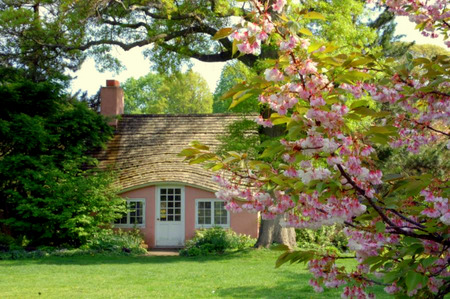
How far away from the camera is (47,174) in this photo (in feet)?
61.1

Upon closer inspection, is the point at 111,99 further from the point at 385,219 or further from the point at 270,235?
the point at 385,219

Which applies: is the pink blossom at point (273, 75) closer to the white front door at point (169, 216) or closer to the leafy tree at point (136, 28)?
the leafy tree at point (136, 28)

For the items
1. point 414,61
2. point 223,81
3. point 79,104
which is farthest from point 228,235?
point 223,81

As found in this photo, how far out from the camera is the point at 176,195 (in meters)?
20.3

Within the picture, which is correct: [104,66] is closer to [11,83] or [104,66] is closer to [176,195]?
[11,83]

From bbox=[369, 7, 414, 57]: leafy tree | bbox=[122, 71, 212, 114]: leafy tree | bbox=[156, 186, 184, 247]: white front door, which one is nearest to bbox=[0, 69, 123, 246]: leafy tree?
bbox=[156, 186, 184, 247]: white front door

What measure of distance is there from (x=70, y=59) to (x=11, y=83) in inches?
204

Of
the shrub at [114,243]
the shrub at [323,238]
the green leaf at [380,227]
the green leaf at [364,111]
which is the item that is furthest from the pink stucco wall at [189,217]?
the green leaf at [364,111]

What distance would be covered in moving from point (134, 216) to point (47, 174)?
3.46m

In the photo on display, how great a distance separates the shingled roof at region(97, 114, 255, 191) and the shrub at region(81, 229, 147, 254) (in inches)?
81.4

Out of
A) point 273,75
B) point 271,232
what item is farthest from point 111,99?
point 273,75

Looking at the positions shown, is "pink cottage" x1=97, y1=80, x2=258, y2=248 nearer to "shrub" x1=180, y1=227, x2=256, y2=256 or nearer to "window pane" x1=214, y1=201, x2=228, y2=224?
"window pane" x1=214, y1=201, x2=228, y2=224

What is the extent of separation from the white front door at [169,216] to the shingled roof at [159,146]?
632 millimetres

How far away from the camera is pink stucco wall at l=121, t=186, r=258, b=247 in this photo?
19797mm
